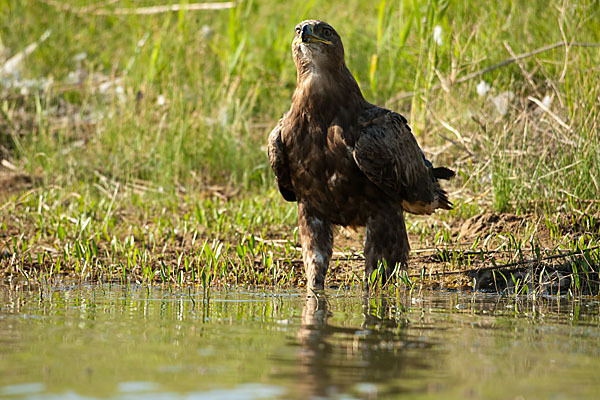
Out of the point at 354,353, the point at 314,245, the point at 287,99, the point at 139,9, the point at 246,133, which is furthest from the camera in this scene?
the point at 139,9

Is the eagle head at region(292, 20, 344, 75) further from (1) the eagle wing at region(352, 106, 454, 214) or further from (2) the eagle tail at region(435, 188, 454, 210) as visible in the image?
(2) the eagle tail at region(435, 188, 454, 210)

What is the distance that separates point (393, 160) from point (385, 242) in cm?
53

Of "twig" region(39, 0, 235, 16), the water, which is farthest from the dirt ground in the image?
"twig" region(39, 0, 235, 16)

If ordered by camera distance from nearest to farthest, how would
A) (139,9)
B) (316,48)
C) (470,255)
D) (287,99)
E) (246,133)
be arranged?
(316,48) → (470,255) → (246,133) → (287,99) → (139,9)

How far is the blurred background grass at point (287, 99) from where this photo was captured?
7199 mm

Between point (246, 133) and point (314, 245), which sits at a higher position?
point (246, 133)

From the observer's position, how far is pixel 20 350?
3018 mm

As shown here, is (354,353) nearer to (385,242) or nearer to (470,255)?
(385,242)

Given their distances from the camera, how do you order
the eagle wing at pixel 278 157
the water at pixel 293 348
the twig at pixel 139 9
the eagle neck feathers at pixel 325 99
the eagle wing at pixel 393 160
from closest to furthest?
1. the water at pixel 293 348
2. the eagle wing at pixel 393 160
3. the eagle neck feathers at pixel 325 99
4. the eagle wing at pixel 278 157
5. the twig at pixel 139 9

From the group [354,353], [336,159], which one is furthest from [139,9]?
[354,353]

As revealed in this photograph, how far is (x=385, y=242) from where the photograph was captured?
5348 millimetres

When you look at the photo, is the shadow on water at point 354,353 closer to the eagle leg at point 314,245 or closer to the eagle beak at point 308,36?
the eagle leg at point 314,245

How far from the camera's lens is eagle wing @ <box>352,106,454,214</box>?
16.7ft

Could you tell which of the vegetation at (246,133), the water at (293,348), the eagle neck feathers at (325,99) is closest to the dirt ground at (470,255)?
the vegetation at (246,133)
